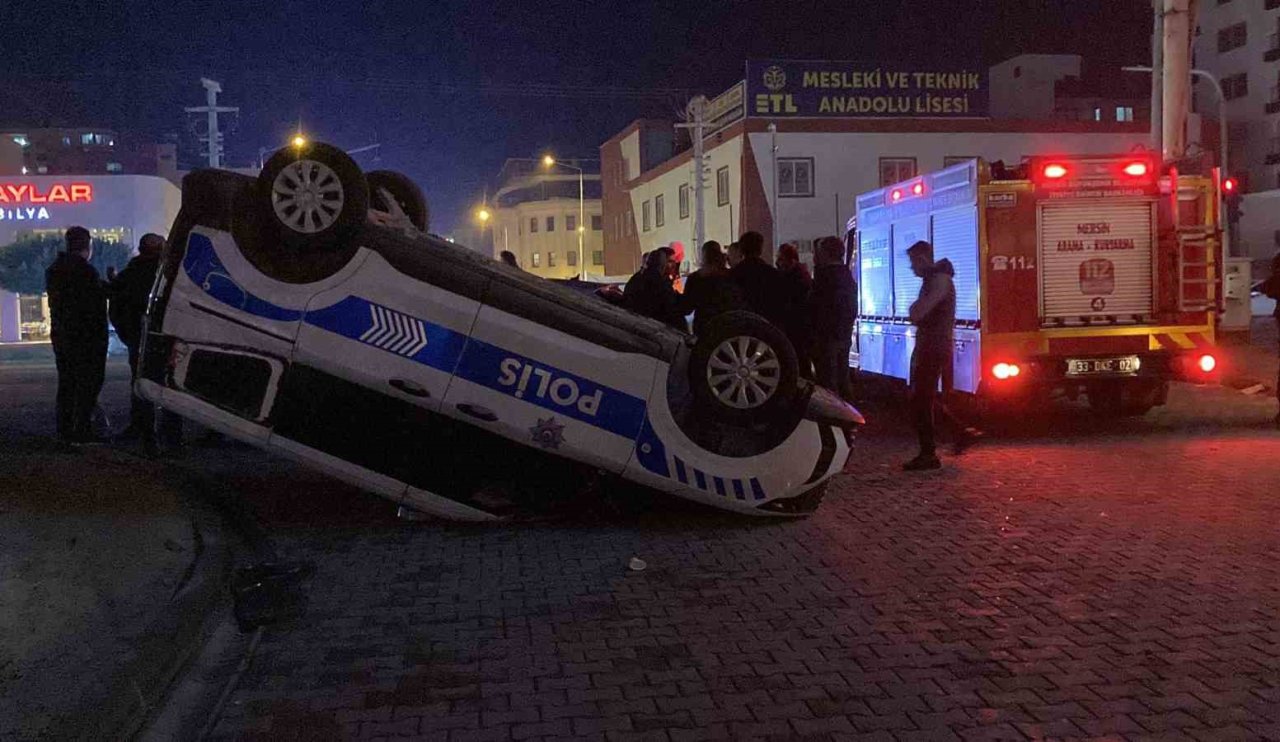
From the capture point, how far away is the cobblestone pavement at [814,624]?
14.6 ft

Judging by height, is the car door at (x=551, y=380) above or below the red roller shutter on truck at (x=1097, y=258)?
below

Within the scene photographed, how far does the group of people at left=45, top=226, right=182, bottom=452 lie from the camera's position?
10742mm

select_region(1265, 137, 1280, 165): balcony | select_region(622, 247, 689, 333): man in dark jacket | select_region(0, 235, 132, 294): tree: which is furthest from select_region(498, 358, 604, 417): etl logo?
select_region(1265, 137, 1280, 165): balcony

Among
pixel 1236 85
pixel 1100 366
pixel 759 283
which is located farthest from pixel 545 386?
pixel 1236 85

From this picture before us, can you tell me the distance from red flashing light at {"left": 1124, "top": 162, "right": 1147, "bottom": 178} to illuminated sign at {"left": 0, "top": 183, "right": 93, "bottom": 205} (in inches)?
1809

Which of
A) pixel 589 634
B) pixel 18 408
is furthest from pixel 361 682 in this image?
pixel 18 408

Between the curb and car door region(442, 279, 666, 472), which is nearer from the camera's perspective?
the curb

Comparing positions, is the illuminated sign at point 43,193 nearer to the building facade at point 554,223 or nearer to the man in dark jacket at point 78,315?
the man in dark jacket at point 78,315

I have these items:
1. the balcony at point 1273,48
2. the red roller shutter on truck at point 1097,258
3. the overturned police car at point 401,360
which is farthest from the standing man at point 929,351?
the balcony at point 1273,48

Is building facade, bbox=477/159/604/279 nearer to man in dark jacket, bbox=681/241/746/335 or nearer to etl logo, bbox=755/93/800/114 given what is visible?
etl logo, bbox=755/93/800/114

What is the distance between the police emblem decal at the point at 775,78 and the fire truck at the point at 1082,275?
116ft

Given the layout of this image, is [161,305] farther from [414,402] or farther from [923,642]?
[923,642]

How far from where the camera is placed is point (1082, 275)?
12133 millimetres

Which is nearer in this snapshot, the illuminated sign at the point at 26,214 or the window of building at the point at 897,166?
the window of building at the point at 897,166
